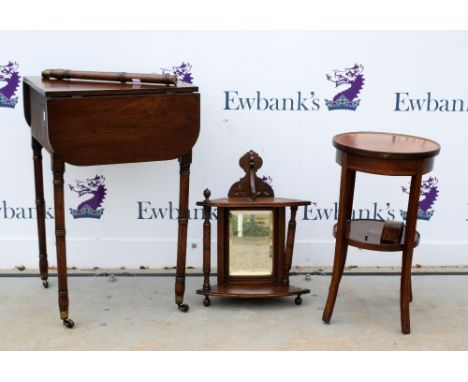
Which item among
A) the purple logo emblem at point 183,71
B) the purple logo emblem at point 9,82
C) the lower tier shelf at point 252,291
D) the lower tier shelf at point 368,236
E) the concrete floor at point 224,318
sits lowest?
the concrete floor at point 224,318

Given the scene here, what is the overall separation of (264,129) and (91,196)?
3.40ft

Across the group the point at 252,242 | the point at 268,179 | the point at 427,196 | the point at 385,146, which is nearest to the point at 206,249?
the point at 252,242

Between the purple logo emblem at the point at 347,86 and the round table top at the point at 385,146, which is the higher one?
the purple logo emblem at the point at 347,86

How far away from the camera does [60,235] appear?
3.30m

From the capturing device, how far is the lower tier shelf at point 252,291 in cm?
360

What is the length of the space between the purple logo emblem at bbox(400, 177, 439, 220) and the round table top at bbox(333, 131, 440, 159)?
738 millimetres

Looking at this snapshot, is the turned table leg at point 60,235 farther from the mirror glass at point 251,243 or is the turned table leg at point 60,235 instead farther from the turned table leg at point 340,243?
the turned table leg at point 340,243

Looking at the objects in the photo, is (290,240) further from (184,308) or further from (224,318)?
(184,308)

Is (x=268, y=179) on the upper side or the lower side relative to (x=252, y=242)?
upper

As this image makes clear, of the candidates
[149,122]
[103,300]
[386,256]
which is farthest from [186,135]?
[386,256]

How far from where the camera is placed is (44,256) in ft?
12.7

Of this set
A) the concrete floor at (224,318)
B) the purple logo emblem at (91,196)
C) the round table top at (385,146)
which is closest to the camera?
the round table top at (385,146)

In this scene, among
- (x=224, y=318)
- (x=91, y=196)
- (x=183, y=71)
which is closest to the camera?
(x=224, y=318)

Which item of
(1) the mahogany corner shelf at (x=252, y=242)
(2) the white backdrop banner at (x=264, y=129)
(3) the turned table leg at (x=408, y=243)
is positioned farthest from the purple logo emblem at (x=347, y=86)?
(3) the turned table leg at (x=408, y=243)
